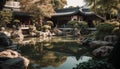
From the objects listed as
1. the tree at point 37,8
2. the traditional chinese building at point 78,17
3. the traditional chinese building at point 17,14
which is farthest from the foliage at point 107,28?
the traditional chinese building at point 17,14

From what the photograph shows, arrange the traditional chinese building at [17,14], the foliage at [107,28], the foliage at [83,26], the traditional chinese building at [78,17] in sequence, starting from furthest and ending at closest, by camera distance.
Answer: the traditional chinese building at [78,17] → the traditional chinese building at [17,14] → the foliage at [83,26] → the foliage at [107,28]

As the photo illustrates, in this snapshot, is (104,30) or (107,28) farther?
(104,30)

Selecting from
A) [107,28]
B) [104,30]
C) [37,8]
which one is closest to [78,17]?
[37,8]

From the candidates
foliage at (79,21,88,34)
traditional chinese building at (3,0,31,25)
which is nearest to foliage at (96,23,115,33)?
foliage at (79,21,88,34)

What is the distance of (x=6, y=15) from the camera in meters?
29.3

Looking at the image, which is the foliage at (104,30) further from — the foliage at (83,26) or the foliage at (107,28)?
the foliage at (83,26)

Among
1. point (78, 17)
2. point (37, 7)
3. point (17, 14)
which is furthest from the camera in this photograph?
point (78, 17)

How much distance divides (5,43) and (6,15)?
47.4 feet

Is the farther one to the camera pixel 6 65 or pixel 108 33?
pixel 108 33

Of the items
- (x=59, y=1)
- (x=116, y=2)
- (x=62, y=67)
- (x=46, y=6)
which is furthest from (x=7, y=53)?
(x=59, y=1)

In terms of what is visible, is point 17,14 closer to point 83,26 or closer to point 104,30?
point 83,26

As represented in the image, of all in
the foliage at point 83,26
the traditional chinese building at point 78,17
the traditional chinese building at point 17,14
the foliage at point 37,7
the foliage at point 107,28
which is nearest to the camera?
the foliage at point 107,28

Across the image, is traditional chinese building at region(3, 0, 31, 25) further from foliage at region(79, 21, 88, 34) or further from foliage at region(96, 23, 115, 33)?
foliage at region(96, 23, 115, 33)

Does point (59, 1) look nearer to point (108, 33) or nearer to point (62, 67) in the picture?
point (108, 33)
